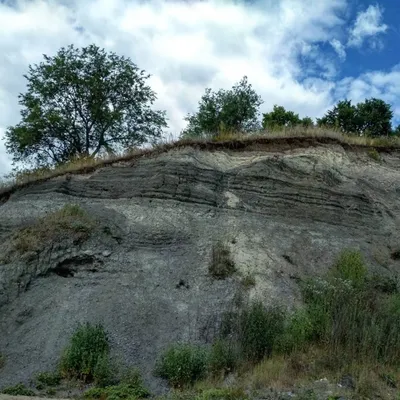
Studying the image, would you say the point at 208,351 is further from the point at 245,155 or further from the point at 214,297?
the point at 245,155

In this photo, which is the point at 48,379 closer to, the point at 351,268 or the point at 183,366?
the point at 183,366

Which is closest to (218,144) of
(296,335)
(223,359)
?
(296,335)

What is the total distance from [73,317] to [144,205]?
4.30 metres

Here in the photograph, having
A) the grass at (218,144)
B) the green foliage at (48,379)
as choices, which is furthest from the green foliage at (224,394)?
the grass at (218,144)

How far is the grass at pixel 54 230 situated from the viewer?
48.1 ft

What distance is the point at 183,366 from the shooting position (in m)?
11.3

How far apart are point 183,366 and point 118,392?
142 centimetres

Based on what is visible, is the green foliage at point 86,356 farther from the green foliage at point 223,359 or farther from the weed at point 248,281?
the weed at point 248,281

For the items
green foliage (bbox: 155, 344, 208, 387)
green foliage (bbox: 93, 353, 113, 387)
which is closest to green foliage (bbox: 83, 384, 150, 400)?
green foliage (bbox: 93, 353, 113, 387)

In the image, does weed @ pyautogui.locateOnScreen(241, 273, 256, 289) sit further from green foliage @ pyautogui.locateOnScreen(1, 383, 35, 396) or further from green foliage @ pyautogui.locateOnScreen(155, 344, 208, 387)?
green foliage @ pyautogui.locateOnScreen(1, 383, 35, 396)

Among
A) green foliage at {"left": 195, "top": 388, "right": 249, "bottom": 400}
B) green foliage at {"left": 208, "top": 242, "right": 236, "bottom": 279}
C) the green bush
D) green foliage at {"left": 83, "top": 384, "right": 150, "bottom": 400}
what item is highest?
green foliage at {"left": 208, "top": 242, "right": 236, "bottom": 279}

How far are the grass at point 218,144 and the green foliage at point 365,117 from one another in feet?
43.5

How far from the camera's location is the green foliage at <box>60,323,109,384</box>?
1141cm

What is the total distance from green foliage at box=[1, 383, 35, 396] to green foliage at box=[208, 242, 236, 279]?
17.1 feet
